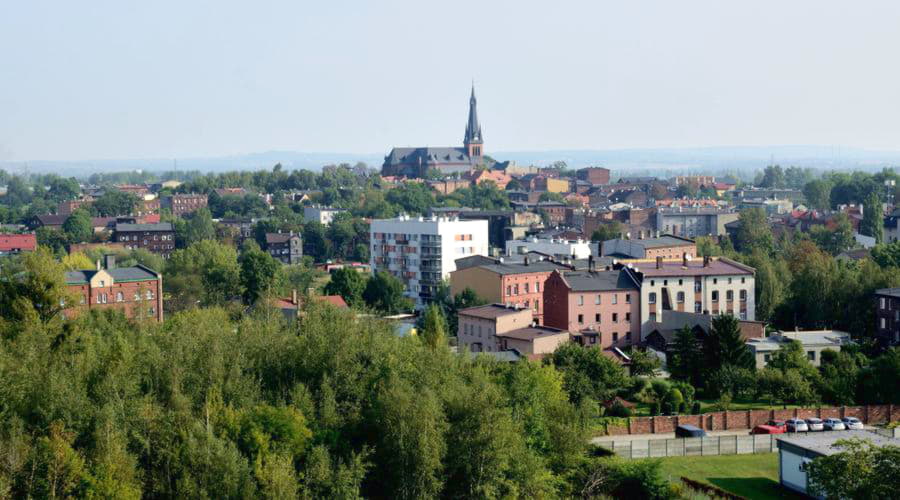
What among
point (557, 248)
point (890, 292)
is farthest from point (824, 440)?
point (557, 248)

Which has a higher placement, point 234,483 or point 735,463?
point 234,483

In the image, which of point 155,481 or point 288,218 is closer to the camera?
point 155,481

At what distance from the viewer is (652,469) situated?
21719 millimetres

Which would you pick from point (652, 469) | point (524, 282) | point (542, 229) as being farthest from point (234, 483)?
point (542, 229)

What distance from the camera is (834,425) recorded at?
26.1 metres

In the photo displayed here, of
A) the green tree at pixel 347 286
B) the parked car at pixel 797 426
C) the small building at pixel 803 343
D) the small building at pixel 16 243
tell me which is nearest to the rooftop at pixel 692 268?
the small building at pixel 803 343

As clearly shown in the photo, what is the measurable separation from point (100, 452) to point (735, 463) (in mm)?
12333

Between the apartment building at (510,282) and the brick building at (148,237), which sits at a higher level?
the apartment building at (510,282)

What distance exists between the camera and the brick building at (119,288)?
39.8 meters

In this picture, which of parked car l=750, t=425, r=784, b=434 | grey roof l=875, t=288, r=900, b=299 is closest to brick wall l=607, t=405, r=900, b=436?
parked car l=750, t=425, r=784, b=434

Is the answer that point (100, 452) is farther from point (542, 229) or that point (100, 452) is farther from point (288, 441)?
point (542, 229)

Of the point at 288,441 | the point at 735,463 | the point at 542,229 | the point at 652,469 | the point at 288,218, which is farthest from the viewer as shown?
the point at 288,218

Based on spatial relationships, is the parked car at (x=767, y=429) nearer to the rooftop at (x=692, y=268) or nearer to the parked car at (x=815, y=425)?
the parked car at (x=815, y=425)

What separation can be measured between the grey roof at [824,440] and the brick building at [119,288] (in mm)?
22466
